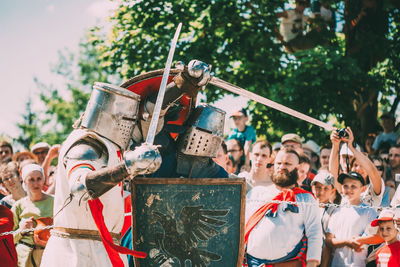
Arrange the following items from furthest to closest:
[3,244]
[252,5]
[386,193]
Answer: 1. [252,5]
2. [386,193]
3. [3,244]

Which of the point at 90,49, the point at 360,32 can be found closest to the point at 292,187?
the point at 360,32

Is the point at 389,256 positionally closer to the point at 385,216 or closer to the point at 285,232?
the point at 385,216

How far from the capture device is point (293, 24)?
909 cm

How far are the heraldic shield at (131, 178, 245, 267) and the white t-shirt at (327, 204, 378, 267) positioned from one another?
172cm

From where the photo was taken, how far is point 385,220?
171 inches

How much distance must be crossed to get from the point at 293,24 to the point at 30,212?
5.90m

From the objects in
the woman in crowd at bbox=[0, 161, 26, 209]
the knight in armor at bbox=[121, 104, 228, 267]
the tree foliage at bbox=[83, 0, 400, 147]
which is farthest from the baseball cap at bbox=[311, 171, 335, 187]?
the woman in crowd at bbox=[0, 161, 26, 209]

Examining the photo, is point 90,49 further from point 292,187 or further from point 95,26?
point 292,187

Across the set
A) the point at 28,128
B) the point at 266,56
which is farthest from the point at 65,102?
the point at 266,56

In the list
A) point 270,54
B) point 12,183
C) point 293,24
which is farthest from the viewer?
point 270,54

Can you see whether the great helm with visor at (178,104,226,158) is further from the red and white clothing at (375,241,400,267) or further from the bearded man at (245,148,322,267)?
the red and white clothing at (375,241,400,267)

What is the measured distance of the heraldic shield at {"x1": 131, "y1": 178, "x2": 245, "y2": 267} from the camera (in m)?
3.14

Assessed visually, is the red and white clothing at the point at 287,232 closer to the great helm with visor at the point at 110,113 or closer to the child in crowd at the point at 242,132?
the great helm with visor at the point at 110,113

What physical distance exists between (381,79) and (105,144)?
6781 millimetres
